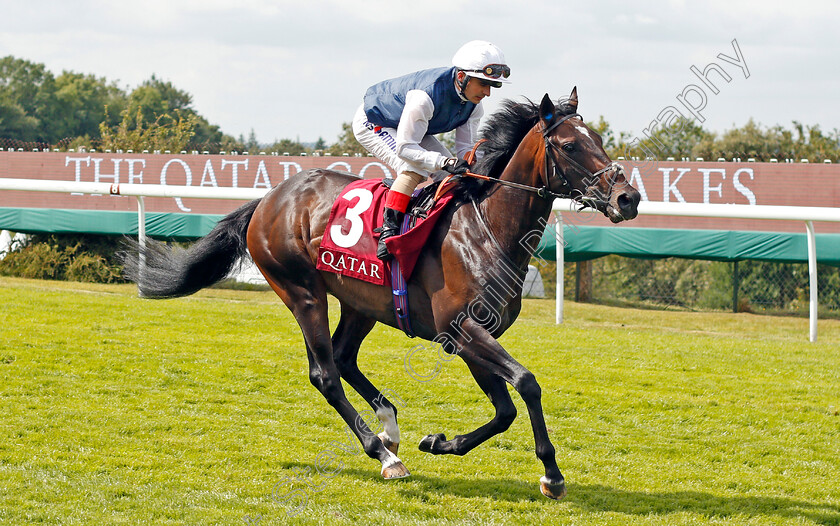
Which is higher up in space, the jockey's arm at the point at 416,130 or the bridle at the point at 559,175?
the jockey's arm at the point at 416,130

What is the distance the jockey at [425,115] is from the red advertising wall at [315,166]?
5.34 metres

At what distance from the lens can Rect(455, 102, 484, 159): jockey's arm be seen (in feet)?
14.2

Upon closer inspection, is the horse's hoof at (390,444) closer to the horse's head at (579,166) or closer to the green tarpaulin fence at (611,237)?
the horse's head at (579,166)

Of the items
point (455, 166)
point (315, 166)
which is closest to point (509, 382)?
point (455, 166)

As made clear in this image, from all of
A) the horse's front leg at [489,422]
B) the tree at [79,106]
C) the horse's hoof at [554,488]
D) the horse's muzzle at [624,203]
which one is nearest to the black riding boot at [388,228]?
the horse's front leg at [489,422]

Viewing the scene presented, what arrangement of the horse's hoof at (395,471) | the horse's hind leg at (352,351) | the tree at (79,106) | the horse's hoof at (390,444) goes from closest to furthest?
the horse's hoof at (395,471), the horse's hoof at (390,444), the horse's hind leg at (352,351), the tree at (79,106)

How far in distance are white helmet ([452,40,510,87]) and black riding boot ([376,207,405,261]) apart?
0.71 metres

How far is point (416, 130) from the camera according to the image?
3.97 m

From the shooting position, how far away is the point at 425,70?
409 cm

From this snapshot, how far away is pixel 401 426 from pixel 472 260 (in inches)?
65.0

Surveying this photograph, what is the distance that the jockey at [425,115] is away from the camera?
3.89 m

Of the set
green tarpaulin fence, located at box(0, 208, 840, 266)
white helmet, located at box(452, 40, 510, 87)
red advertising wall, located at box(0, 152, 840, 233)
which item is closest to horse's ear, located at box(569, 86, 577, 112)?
white helmet, located at box(452, 40, 510, 87)

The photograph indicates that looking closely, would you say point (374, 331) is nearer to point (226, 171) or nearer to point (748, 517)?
point (748, 517)

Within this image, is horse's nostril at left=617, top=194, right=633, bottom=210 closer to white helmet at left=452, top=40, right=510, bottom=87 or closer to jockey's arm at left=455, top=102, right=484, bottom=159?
white helmet at left=452, top=40, right=510, bottom=87
